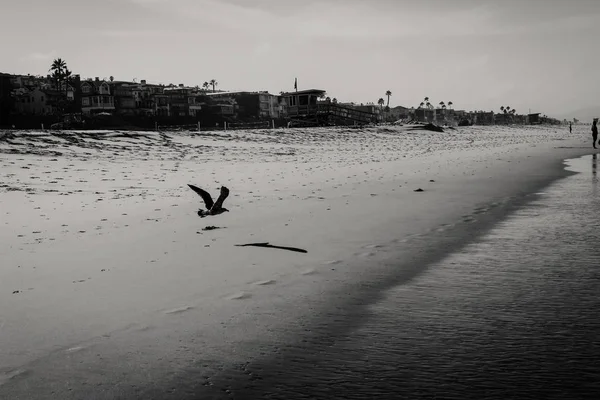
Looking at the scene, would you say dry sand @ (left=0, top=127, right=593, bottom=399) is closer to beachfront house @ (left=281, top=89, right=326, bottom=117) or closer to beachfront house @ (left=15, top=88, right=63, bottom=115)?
beachfront house @ (left=281, top=89, right=326, bottom=117)

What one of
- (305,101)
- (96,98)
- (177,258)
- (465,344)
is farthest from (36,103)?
(465,344)

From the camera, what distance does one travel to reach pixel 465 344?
458 cm

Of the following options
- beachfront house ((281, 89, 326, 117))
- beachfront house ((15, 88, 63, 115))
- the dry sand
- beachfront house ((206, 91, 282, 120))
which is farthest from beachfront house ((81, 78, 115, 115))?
the dry sand

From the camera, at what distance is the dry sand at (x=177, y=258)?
434 cm

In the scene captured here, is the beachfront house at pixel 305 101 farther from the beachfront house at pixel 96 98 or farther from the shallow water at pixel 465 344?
the shallow water at pixel 465 344

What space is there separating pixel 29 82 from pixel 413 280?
11948 cm

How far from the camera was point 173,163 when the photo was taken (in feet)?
70.8

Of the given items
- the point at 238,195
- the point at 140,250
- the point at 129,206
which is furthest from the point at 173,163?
the point at 140,250

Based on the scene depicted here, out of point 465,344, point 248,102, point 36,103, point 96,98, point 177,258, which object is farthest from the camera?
point 248,102

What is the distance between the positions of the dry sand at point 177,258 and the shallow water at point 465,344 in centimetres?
46

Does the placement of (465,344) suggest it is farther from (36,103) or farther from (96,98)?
(36,103)

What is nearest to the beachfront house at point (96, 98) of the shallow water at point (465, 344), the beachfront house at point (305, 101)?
the beachfront house at point (305, 101)

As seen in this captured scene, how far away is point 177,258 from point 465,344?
13.4ft

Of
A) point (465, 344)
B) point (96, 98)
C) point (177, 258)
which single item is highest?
point (96, 98)
